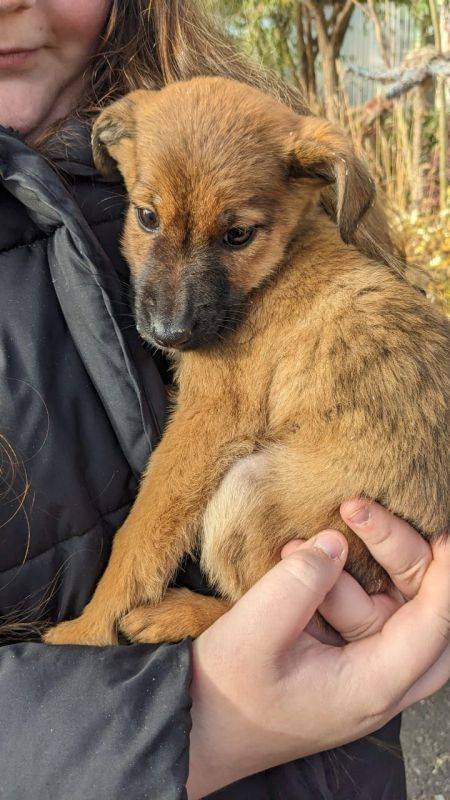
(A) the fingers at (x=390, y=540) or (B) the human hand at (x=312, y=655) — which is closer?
(B) the human hand at (x=312, y=655)

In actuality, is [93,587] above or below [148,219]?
below

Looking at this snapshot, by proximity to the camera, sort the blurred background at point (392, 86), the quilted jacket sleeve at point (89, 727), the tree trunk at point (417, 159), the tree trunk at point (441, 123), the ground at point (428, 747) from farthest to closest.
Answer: the tree trunk at point (417, 159) → the tree trunk at point (441, 123) → the blurred background at point (392, 86) → the ground at point (428, 747) → the quilted jacket sleeve at point (89, 727)

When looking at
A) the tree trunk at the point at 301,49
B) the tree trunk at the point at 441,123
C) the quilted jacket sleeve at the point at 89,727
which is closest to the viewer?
the quilted jacket sleeve at the point at 89,727

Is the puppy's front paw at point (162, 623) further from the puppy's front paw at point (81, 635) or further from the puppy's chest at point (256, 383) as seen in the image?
the puppy's chest at point (256, 383)

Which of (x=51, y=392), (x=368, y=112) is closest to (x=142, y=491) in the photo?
(x=51, y=392)

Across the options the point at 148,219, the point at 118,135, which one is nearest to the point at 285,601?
the point at 148,219

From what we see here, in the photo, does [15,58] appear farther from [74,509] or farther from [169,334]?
[74,509]

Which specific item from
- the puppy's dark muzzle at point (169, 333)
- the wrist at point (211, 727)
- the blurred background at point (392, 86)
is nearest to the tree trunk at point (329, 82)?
the blurred background at point (392, 86)
